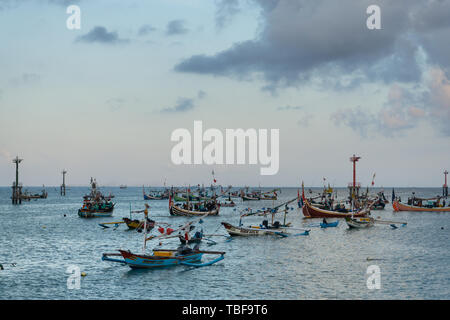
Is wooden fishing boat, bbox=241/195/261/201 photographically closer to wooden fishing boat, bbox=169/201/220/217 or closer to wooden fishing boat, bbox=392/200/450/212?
wooden fishing boat, bbox=392/200/450/212

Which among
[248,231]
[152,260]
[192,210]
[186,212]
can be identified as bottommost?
[186,212]

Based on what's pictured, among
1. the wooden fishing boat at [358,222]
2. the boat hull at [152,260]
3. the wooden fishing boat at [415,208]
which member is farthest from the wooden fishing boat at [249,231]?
the wooden fishing boat at [415,208]

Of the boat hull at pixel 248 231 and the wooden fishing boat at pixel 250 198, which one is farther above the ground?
the boat hull at pixel 248 231

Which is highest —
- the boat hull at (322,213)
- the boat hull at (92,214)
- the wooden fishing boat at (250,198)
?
the boat hull at (322,213)

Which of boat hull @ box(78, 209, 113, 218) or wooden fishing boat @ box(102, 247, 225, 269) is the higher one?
wooden fishing boat @ box(102, 247, 225, 269)

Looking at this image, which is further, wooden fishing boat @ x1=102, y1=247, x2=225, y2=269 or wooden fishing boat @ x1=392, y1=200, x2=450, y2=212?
wooden fishing boat @ x1=392, y1=200, x2=450, y2=212

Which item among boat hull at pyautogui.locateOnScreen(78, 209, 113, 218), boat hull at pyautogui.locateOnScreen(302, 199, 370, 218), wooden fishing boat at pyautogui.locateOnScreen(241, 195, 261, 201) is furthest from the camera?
wooden fishing boat at pyautogui.locateOnScreen(241, 195, 261, 201)

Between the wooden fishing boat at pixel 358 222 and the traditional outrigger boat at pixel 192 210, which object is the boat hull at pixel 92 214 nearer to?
the traditional outrigger boat at pixel 192 210

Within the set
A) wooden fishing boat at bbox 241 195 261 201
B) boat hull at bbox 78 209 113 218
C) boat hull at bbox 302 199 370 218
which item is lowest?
wooden fishing boat at bbox 241 195 261 201

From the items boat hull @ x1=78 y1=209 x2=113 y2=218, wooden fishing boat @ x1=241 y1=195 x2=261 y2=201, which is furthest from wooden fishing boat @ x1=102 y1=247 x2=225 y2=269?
wooden fishing boat @ x1=241 y1=195 x2=261 y2=201

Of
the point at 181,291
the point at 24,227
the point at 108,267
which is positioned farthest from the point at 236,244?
the point at 24,227

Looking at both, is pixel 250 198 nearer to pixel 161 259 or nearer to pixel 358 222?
pixel 358 222

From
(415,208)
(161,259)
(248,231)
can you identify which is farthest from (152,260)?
(415,208)
